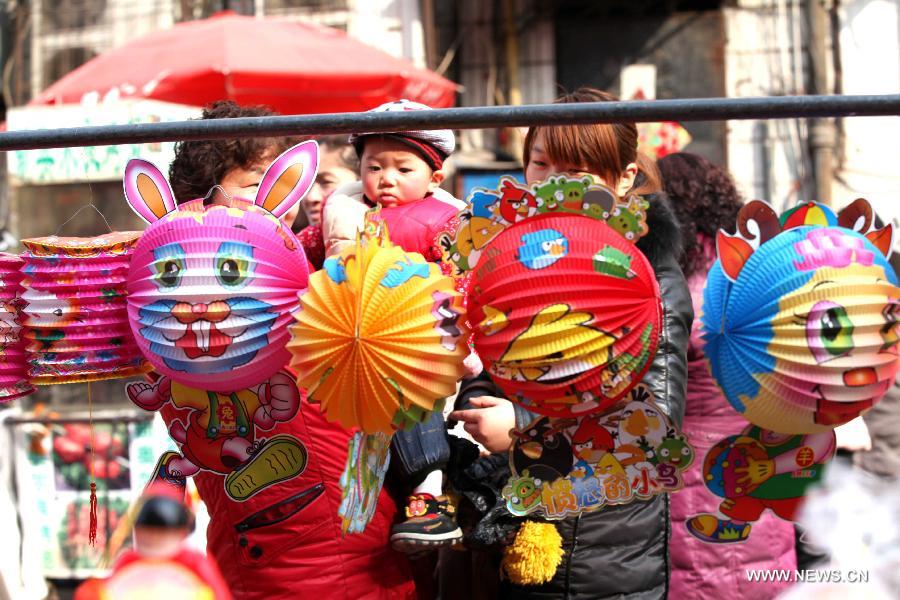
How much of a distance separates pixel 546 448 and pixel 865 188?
236 inches

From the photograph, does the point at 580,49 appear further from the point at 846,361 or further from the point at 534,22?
the point at 846,361

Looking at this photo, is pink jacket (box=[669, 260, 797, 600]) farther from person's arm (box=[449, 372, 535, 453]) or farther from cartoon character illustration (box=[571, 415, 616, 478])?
cartoon character illustration (box=[571, 415, 616, 478])

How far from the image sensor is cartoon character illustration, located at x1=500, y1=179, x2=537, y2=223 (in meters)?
1.76

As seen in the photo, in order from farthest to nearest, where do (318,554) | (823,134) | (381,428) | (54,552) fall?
(823,134) → (54,552) → (318,554) → (381,428)

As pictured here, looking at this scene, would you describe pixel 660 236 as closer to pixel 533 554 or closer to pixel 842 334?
pixel 842 334

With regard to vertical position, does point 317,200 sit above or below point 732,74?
below

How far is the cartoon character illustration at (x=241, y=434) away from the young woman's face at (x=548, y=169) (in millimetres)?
638

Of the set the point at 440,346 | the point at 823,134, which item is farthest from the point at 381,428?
the point at 823,134

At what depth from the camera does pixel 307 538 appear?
6.89 ft

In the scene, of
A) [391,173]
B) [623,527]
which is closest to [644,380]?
[623,527]

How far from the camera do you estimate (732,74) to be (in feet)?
24.2

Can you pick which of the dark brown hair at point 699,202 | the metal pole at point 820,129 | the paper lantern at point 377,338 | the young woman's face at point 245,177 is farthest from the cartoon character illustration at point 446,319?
the metal pole at point 820,129

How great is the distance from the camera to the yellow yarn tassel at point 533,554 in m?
2.07

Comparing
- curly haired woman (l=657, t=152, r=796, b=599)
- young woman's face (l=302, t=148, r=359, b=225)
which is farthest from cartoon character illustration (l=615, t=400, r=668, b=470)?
young woman's face (l=302, t=148, r=359, b=225)
